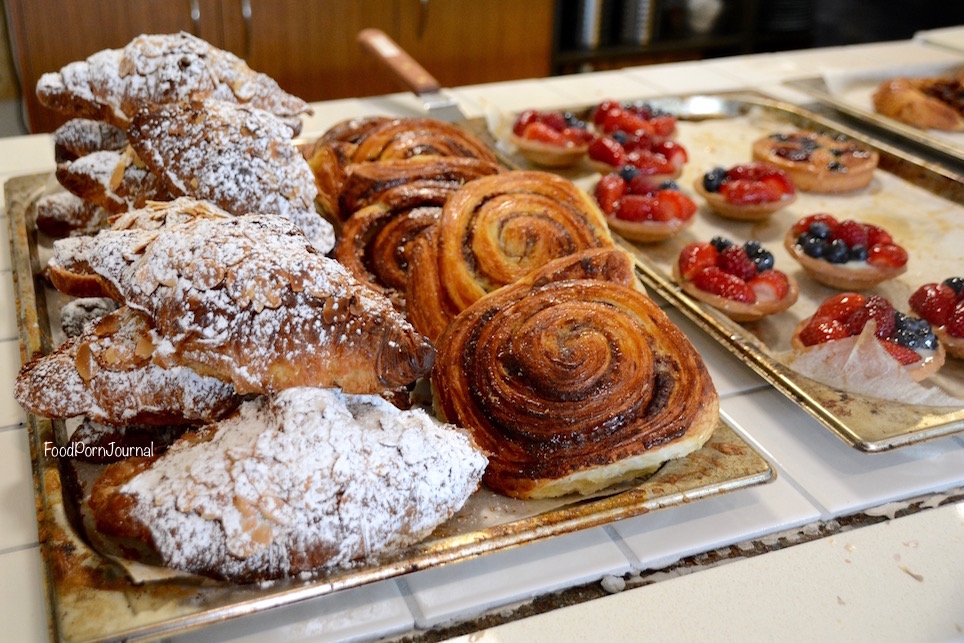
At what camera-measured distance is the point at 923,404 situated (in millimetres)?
1392

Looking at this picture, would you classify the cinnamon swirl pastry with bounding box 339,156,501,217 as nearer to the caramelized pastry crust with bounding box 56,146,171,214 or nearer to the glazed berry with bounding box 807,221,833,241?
the caramelized pastry crust with bounding box 56,146,171,214

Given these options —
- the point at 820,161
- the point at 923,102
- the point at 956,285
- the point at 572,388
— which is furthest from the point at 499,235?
the point at 923,102

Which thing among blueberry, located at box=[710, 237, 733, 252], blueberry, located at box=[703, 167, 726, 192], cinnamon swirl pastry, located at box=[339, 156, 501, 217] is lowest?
blueberry, located at box=[710, 237, 733, 252]

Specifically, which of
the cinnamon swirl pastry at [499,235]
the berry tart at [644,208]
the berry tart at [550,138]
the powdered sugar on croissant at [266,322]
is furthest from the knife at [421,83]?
the powdered sugar on croissant at [266,322]

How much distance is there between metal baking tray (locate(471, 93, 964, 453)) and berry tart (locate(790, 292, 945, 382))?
7 centimetres

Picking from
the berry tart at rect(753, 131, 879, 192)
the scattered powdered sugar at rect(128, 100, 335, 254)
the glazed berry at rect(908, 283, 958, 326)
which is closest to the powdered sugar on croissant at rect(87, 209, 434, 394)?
the scattered powdered sugar at rect(128, 100, 335, 254)

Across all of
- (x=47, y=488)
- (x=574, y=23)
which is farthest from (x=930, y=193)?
(x=574, y=23)

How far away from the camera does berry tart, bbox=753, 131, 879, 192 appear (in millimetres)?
2279

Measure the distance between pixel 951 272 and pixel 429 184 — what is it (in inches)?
44.6

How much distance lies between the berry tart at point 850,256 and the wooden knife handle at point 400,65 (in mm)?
1071

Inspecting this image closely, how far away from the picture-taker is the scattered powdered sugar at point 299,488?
0.95 m

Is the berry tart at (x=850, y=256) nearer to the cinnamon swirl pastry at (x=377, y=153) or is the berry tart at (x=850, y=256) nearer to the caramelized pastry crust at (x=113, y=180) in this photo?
the cinnamon swirl pastry at (x=377, y=153)

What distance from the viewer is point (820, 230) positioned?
193cm

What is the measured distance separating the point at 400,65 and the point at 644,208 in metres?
0.95
